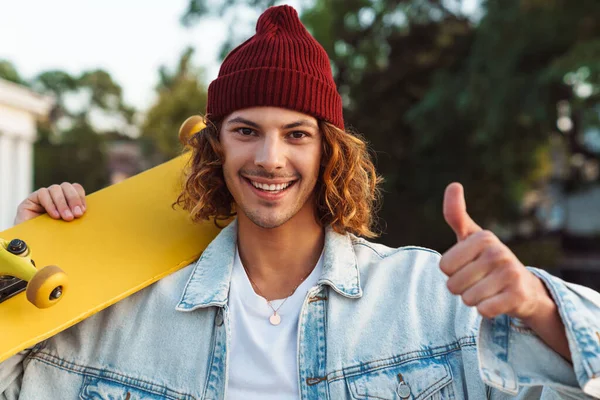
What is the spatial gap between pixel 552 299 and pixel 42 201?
188cm

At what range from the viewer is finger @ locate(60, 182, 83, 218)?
241 cm

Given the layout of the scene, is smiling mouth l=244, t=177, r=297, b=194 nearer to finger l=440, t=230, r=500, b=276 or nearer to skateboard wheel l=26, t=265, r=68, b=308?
skateboard wheel l=26, t=265, r=68, b=308

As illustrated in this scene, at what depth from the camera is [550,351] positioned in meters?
1.55

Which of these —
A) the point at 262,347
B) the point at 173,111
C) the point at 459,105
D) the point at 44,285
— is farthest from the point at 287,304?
the point at 173,111

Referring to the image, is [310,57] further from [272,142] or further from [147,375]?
[147,375]

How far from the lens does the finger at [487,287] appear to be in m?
1.40

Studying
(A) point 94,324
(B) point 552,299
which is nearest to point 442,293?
(B) point 552,299

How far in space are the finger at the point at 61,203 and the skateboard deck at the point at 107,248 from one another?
0.10ft

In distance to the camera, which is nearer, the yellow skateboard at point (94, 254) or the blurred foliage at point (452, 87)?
the yellow skateboard at point (94, 254)

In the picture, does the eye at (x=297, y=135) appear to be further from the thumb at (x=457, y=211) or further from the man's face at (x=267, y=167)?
the thumb at (x=457, y=211)

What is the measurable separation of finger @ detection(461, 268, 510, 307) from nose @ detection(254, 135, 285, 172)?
0.97 meters

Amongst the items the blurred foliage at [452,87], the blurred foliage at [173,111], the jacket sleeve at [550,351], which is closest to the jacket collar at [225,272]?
the jacket sleeve at [550,351]

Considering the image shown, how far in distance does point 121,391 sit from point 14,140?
12.4 m

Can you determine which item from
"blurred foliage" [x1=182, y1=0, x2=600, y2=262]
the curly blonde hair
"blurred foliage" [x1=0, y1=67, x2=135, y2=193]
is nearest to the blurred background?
"blurred foliage" [x1=182, y1=0, x2=600, y2=262]
